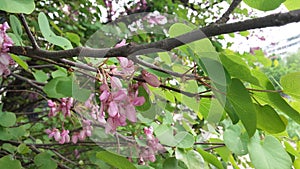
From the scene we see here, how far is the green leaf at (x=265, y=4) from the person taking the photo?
0.39 meters

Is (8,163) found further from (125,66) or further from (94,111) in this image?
(125,66)

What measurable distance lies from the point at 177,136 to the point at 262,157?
0.43ft

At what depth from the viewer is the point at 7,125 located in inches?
36.0

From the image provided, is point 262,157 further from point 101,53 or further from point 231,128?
point 101,53

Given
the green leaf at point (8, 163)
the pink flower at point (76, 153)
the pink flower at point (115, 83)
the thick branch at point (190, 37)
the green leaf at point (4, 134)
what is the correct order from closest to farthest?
1. the thick branch at point (190, 37)
2. the pink flower at point (115, 83)
3. the green leaf at point (8, 163)
4. the green leaf at point (4, 134)
5. the pink flower at point (76, 153)

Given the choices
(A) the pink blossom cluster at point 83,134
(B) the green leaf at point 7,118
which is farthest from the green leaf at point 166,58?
(B) the green leaf at point 7,118

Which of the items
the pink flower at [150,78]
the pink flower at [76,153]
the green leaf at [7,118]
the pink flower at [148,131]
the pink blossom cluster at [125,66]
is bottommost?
the pink flower at [76,153]

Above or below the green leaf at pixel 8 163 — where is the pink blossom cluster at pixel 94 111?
above

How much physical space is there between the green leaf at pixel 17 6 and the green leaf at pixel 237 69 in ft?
0.84

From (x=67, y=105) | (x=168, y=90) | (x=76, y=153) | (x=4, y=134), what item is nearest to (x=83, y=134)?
(x=67, y=105)

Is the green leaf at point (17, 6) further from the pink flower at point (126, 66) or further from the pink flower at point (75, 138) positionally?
the pink flower at point (75, 138)

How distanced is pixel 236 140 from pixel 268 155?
82 mm

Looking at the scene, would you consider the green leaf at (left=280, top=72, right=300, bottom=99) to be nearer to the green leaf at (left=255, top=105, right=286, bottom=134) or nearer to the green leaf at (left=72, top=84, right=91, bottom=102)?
the green leaf at (left=255, top=105, right=286, bottom=134)

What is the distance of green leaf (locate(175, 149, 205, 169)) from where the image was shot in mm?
614
